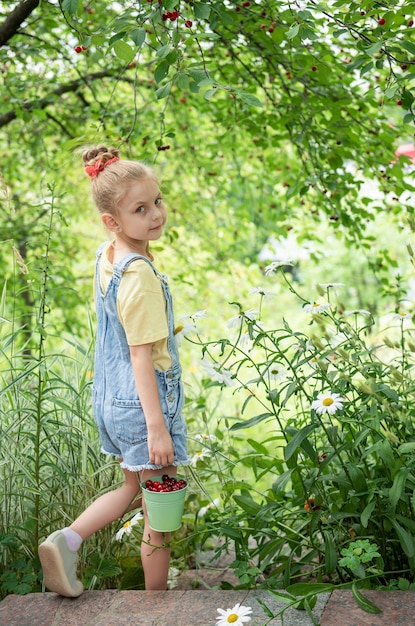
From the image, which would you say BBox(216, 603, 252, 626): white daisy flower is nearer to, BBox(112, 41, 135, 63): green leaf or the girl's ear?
the girl's ear

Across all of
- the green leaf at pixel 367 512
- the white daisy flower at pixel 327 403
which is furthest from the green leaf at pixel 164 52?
the green leaf at pixel 367 512

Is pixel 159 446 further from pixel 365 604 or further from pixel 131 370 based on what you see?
pixel 365 604

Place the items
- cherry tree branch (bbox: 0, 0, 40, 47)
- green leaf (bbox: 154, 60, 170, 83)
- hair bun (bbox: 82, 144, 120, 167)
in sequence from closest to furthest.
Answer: green leaf (bbox: 154, 60, 170, 83), hair bun (bbox: 82, 144, 120, 167), cherry tree branch (bbox: 0, 0, 40, 47)

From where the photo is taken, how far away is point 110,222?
2008mm

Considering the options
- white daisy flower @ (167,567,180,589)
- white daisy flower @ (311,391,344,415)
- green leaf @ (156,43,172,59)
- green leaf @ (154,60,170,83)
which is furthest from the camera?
white daisy flower @ (167,567,180,589)

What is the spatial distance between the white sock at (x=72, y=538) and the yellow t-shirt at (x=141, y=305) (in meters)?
0.53

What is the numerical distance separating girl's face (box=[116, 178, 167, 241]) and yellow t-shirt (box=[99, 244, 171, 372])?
0.10 metres

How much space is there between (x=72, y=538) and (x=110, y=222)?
0.85 meters

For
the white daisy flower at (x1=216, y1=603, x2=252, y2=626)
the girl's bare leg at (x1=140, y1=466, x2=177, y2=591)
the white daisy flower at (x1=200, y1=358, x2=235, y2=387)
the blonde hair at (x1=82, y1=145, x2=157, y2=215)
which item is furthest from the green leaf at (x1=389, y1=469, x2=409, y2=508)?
the blonde hair at (x1=82, y1=145, x2=157, y2=215)

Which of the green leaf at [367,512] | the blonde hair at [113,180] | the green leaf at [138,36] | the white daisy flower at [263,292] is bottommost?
the green leaf at [367,512]

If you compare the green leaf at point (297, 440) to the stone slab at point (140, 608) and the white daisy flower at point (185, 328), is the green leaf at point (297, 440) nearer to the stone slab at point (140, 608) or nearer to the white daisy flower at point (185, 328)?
the stone slab at point (140, 608)

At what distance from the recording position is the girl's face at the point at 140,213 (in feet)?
6.50

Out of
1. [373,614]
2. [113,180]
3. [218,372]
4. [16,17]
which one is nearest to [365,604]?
[373,614]

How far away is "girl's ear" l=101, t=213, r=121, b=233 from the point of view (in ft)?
6.56
